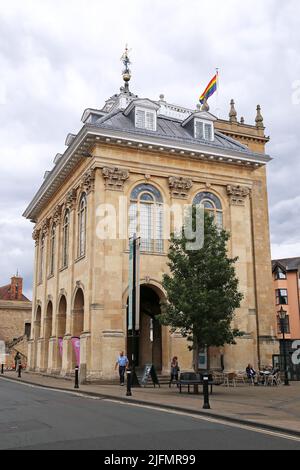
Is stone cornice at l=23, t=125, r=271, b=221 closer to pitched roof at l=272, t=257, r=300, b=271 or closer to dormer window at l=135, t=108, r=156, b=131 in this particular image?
dormer window at l=135, t=108, r=156, b=131

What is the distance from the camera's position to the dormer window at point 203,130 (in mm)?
34031

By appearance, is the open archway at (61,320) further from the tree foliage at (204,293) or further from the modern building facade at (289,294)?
A: the modern building facade at (289,294)

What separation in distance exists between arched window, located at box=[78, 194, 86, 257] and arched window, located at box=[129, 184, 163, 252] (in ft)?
10.4

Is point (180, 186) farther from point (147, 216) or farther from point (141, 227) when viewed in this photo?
point (141, 227)

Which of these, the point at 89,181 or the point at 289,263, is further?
the point at 289,263

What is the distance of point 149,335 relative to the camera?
34062mm

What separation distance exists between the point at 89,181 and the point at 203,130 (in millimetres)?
9047

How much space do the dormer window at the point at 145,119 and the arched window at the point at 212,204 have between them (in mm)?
5020

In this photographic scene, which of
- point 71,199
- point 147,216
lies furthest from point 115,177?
point 71,199

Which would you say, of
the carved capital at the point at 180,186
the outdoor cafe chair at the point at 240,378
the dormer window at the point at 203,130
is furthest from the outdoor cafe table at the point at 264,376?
the dormer window at the point at 203,130

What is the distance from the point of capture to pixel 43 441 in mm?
9055
